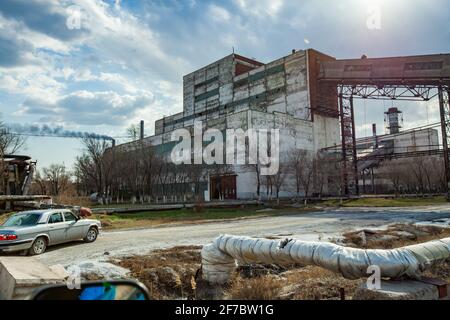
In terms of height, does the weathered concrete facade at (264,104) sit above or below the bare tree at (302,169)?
above

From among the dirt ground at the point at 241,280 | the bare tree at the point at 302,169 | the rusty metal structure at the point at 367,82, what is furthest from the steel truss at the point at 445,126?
the dirt ground at the point at 241,280

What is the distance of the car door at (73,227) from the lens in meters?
13.2

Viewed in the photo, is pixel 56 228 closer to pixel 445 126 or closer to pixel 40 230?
pixel 40 230

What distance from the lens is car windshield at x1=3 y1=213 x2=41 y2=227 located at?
469 inches

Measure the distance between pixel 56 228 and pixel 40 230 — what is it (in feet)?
2.52

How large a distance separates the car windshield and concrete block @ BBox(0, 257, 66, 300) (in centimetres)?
596

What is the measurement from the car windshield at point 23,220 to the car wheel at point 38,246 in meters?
0.61

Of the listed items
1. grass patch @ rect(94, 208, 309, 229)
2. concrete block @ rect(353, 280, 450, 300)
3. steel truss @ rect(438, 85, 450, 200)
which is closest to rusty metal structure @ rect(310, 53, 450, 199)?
steel truss @ rect(438, 85, 450, 200)

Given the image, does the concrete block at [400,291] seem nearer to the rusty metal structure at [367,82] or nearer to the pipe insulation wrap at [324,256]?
the pipe insulation wrap at [324,256]

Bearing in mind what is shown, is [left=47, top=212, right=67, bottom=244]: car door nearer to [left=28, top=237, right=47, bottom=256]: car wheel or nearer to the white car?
the white car

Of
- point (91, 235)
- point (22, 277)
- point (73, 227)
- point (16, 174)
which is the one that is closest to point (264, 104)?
point (16, 174)

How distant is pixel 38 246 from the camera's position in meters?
11.7
